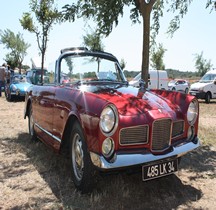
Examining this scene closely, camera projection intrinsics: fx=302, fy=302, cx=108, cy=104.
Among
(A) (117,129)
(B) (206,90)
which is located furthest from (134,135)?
(B) (206,90)

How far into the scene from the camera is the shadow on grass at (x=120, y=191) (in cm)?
315

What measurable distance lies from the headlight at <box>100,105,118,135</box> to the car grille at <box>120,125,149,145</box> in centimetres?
11

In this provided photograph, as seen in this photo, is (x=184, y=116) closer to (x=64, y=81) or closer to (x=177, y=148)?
(x=177, y=148)

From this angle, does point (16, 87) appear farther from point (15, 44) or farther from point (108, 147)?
point (15, 44)

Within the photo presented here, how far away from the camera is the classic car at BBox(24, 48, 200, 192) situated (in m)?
3.04

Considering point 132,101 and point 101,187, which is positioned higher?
point 132,101

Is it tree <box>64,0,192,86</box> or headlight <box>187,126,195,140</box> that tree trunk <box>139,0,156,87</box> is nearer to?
tree <box>64,0,192,86</box>

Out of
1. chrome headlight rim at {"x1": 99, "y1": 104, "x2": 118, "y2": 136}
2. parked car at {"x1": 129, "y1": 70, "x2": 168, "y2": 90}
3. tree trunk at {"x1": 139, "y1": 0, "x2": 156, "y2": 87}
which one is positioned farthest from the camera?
parked car at {"x1": 129, "y1": 70, "x2": 168, "y2": 90}

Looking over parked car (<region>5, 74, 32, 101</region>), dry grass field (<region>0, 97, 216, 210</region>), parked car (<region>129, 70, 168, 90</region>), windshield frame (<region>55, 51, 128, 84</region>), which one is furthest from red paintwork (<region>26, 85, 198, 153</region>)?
parked car (<region>129, 70, 168, 90</region>)

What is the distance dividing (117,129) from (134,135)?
0.73 feet

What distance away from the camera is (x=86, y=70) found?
4688mm

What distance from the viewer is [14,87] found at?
1395 cm

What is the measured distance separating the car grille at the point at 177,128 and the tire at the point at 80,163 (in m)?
1.09

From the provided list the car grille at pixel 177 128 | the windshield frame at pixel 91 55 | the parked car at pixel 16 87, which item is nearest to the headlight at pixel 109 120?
the car grille at pixel 177 128
